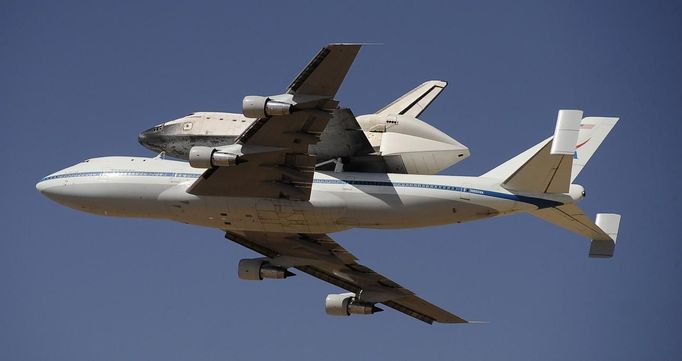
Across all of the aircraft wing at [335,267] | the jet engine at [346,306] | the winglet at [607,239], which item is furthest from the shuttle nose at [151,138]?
the winglet at [607,239]

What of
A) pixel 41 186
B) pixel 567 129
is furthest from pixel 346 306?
pixel 567 129

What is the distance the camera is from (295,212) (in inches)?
2474

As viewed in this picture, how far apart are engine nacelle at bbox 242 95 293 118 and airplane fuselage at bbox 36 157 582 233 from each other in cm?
615

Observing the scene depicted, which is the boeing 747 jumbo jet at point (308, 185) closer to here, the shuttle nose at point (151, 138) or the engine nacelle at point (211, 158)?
the engine nacelle at point (211, 158)

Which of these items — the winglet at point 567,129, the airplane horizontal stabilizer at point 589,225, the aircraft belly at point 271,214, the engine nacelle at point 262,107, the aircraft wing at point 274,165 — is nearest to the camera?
the winglet at point 567,129

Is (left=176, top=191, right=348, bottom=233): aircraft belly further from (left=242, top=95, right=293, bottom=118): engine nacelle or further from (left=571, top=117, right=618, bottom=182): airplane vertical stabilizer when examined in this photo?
(left=571, top=117, right=618, bottom=182): airplane vertical stabilizer

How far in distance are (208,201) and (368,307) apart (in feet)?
43.2

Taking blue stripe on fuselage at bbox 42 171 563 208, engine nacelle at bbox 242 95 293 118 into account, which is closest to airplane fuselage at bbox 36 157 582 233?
blue stripe on fuselage at bbox 42 171 563 208

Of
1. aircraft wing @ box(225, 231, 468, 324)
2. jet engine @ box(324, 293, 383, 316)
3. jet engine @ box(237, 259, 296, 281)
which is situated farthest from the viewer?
jet engine @ box(324, 293, 383, 316)

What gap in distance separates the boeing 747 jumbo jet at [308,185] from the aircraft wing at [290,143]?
0.04m

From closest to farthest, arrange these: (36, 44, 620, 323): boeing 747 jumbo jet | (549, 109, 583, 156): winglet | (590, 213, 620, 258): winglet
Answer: (549, 109, 583, 156): winglet, (36, 44, 620, 323): boeing 747 jumbo jet, (590, 213, 620, 258): winglet

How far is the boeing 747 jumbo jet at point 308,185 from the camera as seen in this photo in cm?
5794

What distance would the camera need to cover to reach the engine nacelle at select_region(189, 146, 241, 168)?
60656mm

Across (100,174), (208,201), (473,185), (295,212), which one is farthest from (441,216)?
(100,174)
